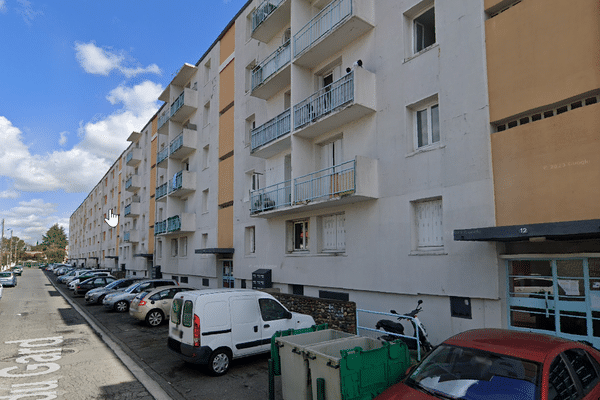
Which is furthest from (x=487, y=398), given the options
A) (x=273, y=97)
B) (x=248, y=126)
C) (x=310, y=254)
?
(x=248, y=126)

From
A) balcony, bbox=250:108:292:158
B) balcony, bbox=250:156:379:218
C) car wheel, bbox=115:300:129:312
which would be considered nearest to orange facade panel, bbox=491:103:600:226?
balcony, bbox=250:156:379:218

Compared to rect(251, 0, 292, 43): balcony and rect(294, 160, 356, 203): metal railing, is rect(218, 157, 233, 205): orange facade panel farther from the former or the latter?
rect(294, 160, 356, 203): metal railing

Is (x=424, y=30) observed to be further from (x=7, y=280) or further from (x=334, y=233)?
(x=7, y=280)

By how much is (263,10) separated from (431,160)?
38.7 ft

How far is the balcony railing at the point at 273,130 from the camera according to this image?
51.5 ft

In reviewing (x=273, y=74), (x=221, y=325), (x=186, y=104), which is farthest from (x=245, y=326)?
(x=186, y=104)

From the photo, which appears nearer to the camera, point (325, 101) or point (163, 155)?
point (325, 101)

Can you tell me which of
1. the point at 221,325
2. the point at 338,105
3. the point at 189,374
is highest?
the point at 338,105

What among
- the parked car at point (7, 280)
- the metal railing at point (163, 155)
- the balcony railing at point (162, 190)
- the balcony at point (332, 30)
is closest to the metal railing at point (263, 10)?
the balcony at point (332, 30)

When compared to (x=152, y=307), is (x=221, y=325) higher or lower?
higher

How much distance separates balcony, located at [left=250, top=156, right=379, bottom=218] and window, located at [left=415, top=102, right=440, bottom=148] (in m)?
1.59

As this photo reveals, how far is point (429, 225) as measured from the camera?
10836 mm

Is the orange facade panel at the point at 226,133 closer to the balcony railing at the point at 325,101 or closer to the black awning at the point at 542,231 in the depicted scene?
the balcony railing at the point at 325,101

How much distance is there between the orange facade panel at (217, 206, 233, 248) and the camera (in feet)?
69.6
